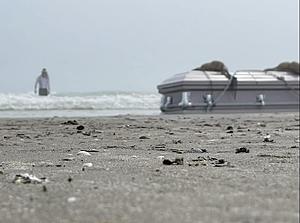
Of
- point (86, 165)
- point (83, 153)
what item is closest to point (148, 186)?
point (86, 165)

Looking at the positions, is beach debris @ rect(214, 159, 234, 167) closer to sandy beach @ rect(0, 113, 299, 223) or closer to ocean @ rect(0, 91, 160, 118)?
sandy beach @ rect(0, 113, 299, 223)

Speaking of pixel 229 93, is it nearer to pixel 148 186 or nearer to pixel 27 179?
pixel 27 179

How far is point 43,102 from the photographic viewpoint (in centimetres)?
2070

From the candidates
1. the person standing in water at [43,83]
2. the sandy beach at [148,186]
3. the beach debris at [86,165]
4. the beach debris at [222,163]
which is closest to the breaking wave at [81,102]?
the person standing in water at [43,83]

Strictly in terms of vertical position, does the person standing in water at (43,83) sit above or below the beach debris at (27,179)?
above

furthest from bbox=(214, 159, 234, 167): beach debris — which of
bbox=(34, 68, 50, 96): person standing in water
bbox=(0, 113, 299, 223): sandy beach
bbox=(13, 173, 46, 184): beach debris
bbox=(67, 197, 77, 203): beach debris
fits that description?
bbox=(34, 68, 50, 96): person standing in water

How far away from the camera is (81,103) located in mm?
21250

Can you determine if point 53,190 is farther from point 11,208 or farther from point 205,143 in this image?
point 205,143

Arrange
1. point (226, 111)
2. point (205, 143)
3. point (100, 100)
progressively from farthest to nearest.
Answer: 1. point (100, 100)
2. point (226, 111)
3. point (205, 143)

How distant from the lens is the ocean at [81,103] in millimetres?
19203

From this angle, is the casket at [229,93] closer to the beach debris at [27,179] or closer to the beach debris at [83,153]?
the beach debris at [83,153]

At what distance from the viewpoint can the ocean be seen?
19203mm

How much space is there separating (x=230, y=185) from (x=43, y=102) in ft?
60.2

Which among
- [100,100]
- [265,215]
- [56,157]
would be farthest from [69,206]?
[100,100]
